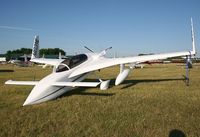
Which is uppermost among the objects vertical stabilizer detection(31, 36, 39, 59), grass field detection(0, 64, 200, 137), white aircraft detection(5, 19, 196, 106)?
vertical stabilizer detection(31, 36, 39, 59)

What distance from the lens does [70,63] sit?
1303cm

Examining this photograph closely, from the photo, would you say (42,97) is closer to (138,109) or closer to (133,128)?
(138,109)

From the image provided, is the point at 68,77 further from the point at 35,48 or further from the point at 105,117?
the point at 35,48

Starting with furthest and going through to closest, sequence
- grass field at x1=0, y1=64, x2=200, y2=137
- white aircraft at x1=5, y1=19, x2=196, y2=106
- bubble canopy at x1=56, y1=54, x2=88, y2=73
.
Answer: bubble canopy at x1=56, y1=54, x2=88, y2=73 → white aircraft at x1=5, y1=19, x2=196, y2=106 → grass field at x1=0, y1=64, x2=200, y2=137

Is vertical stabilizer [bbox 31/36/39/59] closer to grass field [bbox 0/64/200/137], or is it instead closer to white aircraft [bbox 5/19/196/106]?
white aircraft [bbox 5/19/196/106]

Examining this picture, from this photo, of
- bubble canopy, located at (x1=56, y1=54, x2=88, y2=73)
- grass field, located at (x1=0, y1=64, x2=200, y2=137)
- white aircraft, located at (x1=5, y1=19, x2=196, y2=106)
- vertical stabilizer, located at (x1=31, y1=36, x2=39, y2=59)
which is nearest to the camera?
grass field, located at (x1=0, y1=64, x2=200, y2=137)

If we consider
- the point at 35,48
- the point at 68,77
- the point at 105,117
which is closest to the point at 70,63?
the point at 68,77

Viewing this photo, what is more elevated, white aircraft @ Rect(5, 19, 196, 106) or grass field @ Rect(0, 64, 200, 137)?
white aircraft @ Rect(5, 19, 196, 106)

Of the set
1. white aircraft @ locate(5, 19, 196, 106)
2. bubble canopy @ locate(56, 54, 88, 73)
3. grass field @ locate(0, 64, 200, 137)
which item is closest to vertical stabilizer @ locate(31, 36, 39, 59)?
white aircraft @ locate(5, 19, 196, 106)

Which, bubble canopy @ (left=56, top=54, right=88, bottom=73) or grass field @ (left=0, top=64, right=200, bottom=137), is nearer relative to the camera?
grass field @ (left=0, top=64, right=200, bottom=137)

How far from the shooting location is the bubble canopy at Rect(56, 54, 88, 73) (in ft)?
40.5

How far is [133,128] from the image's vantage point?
21.5 feet

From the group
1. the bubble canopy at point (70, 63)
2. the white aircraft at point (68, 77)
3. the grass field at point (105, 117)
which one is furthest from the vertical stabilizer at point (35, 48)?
the grass field at point (105, 117)

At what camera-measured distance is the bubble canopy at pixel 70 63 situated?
40.5ft
